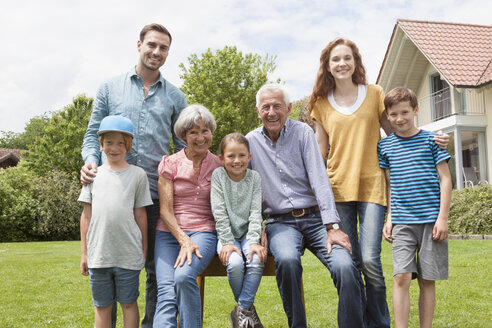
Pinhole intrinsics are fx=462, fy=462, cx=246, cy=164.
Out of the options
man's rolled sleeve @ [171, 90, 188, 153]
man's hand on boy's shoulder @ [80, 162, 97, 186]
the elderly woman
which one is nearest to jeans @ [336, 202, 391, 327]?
the elderly woman

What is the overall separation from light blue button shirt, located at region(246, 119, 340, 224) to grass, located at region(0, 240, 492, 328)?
5.97 ft

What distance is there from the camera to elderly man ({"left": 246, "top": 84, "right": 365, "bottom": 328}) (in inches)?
130

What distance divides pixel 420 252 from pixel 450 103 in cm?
1733

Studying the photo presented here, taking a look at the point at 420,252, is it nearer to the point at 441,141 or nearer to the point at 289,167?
the point at 441,141

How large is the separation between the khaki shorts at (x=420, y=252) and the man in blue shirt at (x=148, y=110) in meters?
1.94

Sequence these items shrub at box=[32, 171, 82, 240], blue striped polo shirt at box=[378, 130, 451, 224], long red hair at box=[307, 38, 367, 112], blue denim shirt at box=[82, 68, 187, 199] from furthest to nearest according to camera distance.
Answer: shrub at box=[32, 171, 82, 240]
long red hair at box=[307, 38, 367, 112]
blue denim shirt at box=[82, 68, 187, 199]
blue striped polo shirt at box=[378, 130, 451, 224]

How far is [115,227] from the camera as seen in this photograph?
3311 millimetres

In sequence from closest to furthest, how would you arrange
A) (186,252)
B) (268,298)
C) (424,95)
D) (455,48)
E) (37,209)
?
(186,252), (268,298), (455,48), (424,95), (37,209)

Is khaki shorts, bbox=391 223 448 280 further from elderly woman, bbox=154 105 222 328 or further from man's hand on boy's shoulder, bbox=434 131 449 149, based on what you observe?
elderly woman, bbox=154 105 222 328

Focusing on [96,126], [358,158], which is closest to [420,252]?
[358,158]

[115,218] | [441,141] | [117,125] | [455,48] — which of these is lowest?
[115,218]

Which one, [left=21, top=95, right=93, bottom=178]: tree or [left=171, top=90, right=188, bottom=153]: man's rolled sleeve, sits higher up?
[left=21, top=95, right=93, bottom=178]: tree

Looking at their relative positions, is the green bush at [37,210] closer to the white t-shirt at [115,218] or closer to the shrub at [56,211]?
the shrub at [56,211]

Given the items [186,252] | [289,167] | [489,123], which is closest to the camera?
[186,252]
